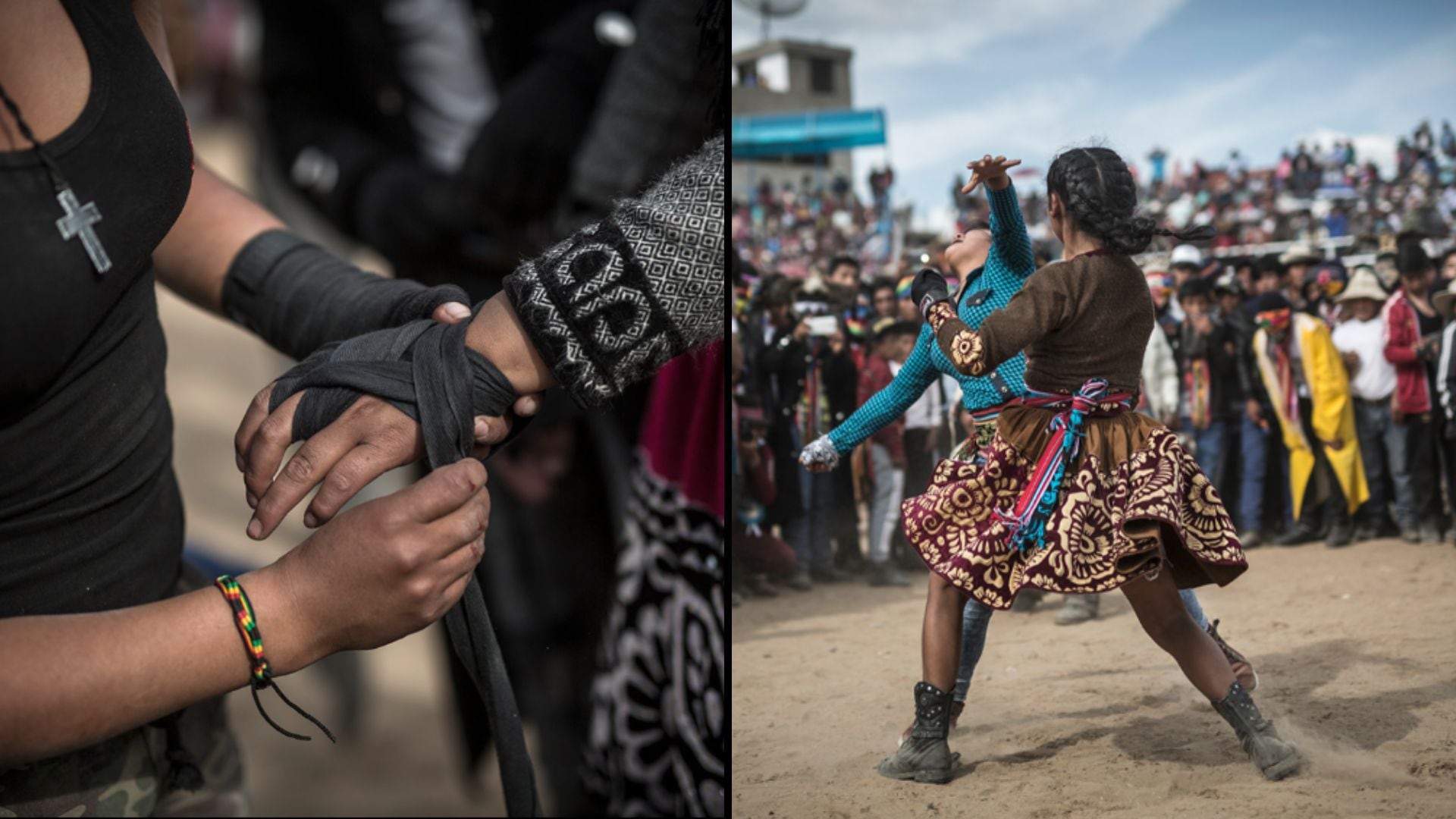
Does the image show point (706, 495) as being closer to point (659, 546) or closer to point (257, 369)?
Answer: point (659, 546)

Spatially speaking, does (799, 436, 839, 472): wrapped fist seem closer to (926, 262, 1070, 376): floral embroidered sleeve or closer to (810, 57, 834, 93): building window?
(926, 262, 1070, 376): floral embroidered sleeve

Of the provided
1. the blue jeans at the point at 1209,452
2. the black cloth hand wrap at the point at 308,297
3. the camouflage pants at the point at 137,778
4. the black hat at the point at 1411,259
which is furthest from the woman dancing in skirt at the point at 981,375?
the camouflage pants at the point at 137,778

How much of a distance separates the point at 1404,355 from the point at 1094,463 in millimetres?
393

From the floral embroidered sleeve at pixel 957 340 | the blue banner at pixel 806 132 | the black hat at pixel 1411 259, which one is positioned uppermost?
the blue banner at pixel 806 132

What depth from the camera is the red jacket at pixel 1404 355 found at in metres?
1.24

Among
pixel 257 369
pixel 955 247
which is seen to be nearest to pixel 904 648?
pixel 955 247

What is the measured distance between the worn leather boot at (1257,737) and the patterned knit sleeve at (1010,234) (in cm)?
51

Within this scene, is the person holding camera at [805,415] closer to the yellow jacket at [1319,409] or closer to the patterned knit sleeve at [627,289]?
the patterned knit sleeve at [627,289]

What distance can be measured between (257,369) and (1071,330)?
493 cm

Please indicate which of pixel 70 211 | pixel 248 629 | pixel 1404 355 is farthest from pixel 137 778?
pixel 1404 355

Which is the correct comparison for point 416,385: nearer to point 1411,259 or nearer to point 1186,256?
point 1186,256

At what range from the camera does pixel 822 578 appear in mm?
1559

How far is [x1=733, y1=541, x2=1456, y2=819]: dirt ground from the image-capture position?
1164 millimetres

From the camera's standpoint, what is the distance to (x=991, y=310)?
1218 millimetres
